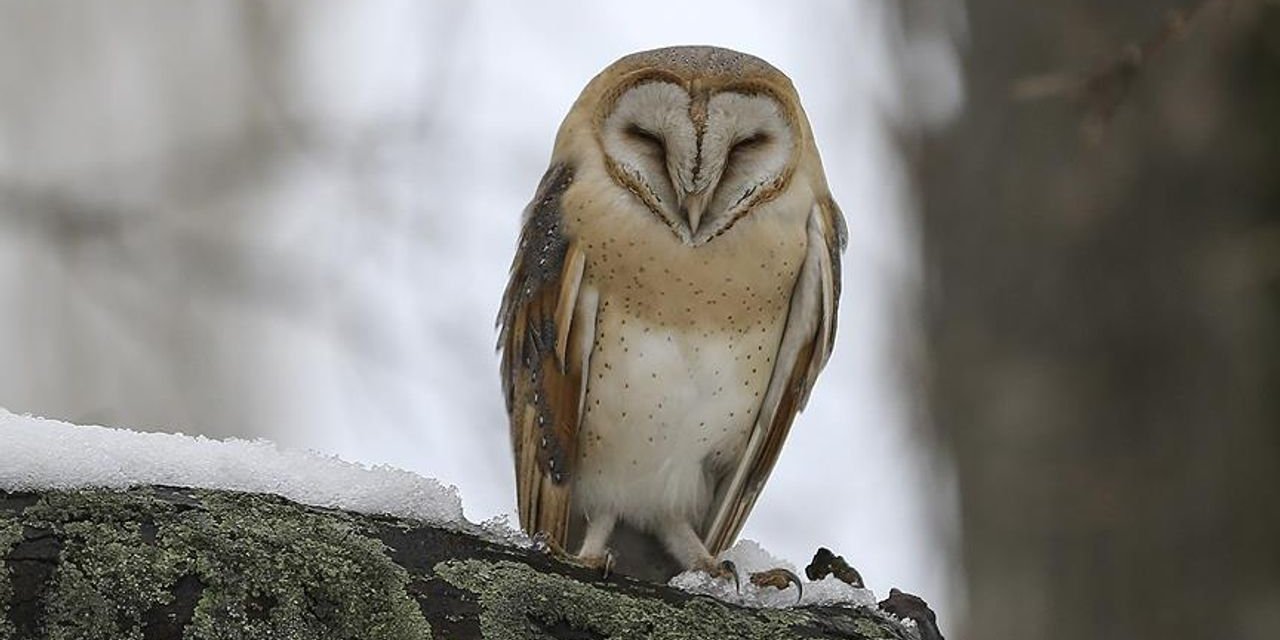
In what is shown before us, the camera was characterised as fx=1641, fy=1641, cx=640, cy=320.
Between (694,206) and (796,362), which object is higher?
(694,206)

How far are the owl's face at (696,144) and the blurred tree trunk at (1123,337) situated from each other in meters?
0.59

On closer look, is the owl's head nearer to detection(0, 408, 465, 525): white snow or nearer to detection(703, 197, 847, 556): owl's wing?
detection(703, 197, 847, 556): owl's wing

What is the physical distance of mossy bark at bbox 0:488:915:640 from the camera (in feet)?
5.10

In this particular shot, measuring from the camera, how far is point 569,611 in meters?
1.80

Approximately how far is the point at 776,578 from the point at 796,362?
83 centimetres

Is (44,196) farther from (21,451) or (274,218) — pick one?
(21,451)

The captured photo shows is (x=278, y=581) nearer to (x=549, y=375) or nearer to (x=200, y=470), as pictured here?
(x=200, y=470)

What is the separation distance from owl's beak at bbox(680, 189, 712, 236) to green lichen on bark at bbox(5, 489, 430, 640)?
1.35 m

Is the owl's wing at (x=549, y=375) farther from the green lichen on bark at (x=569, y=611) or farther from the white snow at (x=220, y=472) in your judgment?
the green lichen on bark at (x=569, y=611)

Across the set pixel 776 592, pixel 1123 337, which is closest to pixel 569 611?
pixel 776 592

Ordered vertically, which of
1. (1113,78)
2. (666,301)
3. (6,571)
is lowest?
(6,571)

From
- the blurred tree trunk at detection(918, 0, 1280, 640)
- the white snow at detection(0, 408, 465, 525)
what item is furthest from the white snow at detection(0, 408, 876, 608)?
the blurred tree trunk at detection(918, 0, 1280, 640)

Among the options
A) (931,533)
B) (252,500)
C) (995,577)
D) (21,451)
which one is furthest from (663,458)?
(931,533)

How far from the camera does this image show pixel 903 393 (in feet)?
18.0
